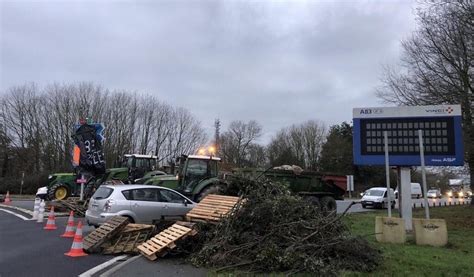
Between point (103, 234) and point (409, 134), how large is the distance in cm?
A: 995

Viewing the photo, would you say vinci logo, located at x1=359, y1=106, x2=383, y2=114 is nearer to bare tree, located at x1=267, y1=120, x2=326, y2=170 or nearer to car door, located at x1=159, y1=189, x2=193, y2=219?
car door, located at x1=159, y1=189, x2=193, y2=219

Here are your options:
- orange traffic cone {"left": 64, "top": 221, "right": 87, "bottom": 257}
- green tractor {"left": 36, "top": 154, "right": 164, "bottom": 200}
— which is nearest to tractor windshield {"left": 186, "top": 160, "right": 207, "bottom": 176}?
green tractor {"left": 36, "top": 154, "right": 164, "bottom": 200}

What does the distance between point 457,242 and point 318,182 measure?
10142mm

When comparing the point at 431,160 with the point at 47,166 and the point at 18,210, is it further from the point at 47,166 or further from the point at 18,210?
the point at 47,166

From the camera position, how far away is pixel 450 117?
1452 centimetres

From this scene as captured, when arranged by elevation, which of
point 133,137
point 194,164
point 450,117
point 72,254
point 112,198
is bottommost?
point 72,254

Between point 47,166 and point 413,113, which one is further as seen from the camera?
point 47,166

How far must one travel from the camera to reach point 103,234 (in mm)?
11180

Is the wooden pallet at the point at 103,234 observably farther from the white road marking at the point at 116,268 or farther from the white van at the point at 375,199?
the white van at the point at 375,199

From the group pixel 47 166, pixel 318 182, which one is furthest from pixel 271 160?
pixel 318 182

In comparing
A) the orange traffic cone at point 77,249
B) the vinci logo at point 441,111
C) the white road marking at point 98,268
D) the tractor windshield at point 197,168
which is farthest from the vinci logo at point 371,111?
the orange traffic cone at point 77,249

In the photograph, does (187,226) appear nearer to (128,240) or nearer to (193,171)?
(128,240)

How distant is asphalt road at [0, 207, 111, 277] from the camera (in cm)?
880

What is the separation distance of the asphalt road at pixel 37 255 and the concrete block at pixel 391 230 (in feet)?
23.5
